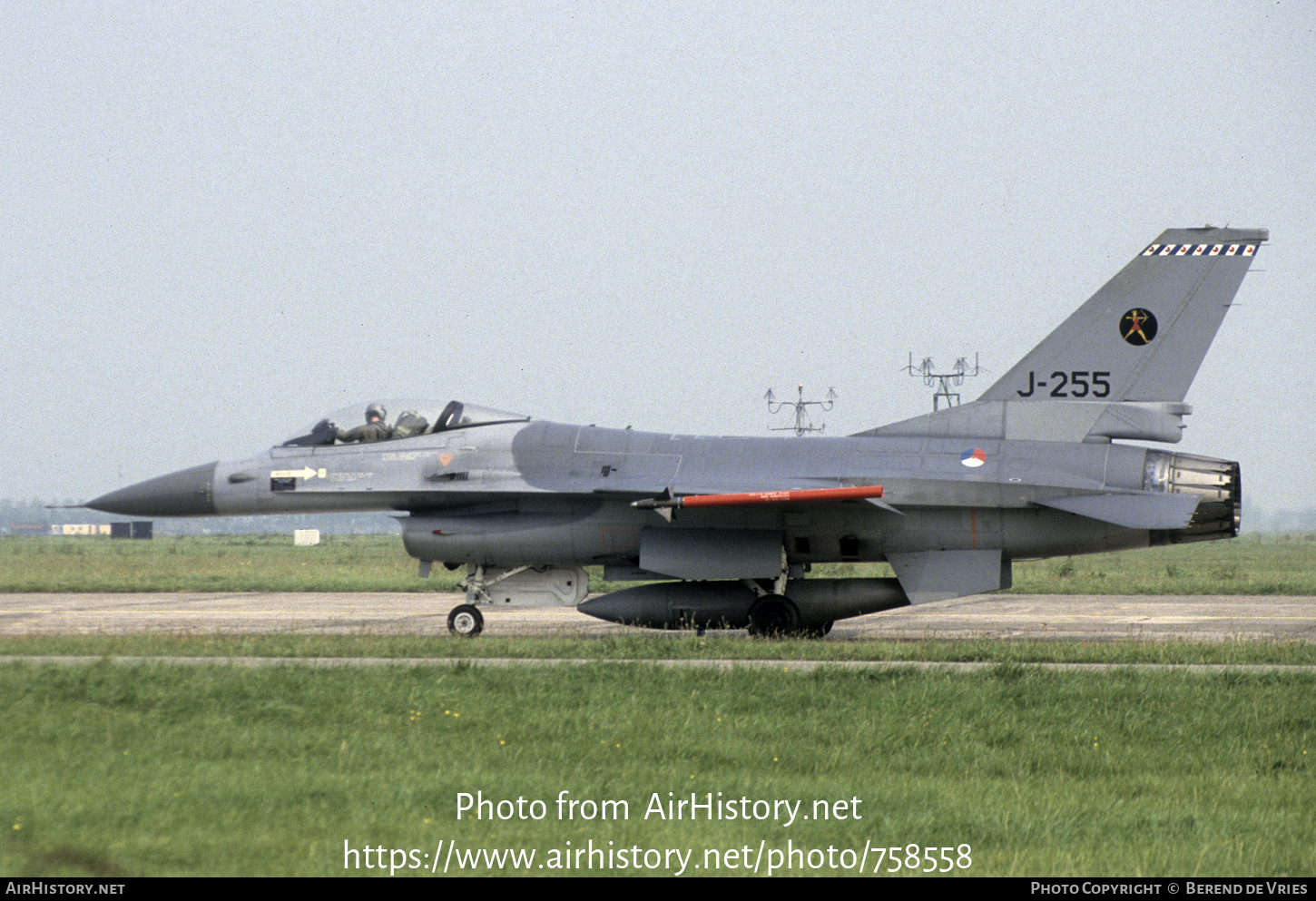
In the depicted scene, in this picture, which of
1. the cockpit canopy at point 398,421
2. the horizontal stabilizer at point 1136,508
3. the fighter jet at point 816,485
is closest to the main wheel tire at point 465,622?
the fighter jet at point 816,485

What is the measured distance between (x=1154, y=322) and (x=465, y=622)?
34.9 ft

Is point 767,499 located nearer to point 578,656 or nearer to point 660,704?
point 578,656

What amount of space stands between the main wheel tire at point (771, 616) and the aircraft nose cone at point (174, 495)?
8240 millimetres

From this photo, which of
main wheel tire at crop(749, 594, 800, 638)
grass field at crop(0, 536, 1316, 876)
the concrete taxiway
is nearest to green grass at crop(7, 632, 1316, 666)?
grass field at crop(0, 536, 1316, 876)

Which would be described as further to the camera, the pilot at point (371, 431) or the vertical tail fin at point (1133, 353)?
the pilot at point (371, 431)

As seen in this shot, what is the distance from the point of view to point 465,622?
17688 mm

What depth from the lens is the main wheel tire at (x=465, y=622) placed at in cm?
1759

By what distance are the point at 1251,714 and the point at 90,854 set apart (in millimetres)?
8952

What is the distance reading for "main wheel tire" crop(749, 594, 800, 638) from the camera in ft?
56.0

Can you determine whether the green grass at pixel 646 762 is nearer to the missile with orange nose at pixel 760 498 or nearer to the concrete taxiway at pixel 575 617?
the missile with orange nose at pixel 760 498

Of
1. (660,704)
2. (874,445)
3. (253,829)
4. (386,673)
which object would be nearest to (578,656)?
(386,673)

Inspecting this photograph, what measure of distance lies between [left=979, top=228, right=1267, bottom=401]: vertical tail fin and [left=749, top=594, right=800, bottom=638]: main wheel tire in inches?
179

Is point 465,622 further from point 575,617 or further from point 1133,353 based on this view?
point 1133,353

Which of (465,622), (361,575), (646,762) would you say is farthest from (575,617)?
(361,575)
